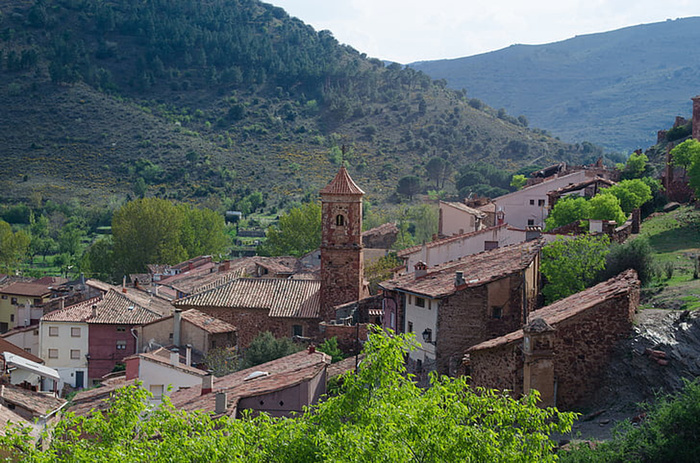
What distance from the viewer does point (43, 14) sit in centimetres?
17675

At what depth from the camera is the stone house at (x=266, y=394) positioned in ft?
87.2

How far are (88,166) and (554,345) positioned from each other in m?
114

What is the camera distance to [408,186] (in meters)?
124

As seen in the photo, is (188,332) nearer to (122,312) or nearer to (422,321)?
(122,312)

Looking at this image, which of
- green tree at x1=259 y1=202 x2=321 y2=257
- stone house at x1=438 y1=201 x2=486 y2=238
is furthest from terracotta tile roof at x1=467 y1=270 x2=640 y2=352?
green tree at x1=259 y1=202 x2=321 y2=257

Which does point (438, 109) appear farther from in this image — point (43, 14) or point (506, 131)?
point (43, 14)

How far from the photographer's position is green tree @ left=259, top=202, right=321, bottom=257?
273 ft

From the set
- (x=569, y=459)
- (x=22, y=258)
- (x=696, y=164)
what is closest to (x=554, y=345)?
(x=569, y=459)

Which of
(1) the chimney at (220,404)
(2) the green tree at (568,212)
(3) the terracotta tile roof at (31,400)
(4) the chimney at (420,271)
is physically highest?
(2) the green tree at (568,212)

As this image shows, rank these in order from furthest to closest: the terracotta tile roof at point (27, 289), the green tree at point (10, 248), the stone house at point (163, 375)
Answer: the green tree at point (10, 248) → the terracotta tile roof at point (27, 289) → the stone house at point (163, 375)

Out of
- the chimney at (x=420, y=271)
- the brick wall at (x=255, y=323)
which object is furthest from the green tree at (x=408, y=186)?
the chimney at (x=420, y=271)

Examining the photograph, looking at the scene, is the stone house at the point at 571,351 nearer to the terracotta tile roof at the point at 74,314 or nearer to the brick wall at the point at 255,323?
the brick wall at the point at 255,323

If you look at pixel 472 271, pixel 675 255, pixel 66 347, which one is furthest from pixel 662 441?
pixel 66 347

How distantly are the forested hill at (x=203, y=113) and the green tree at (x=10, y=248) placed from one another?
92.2ft
